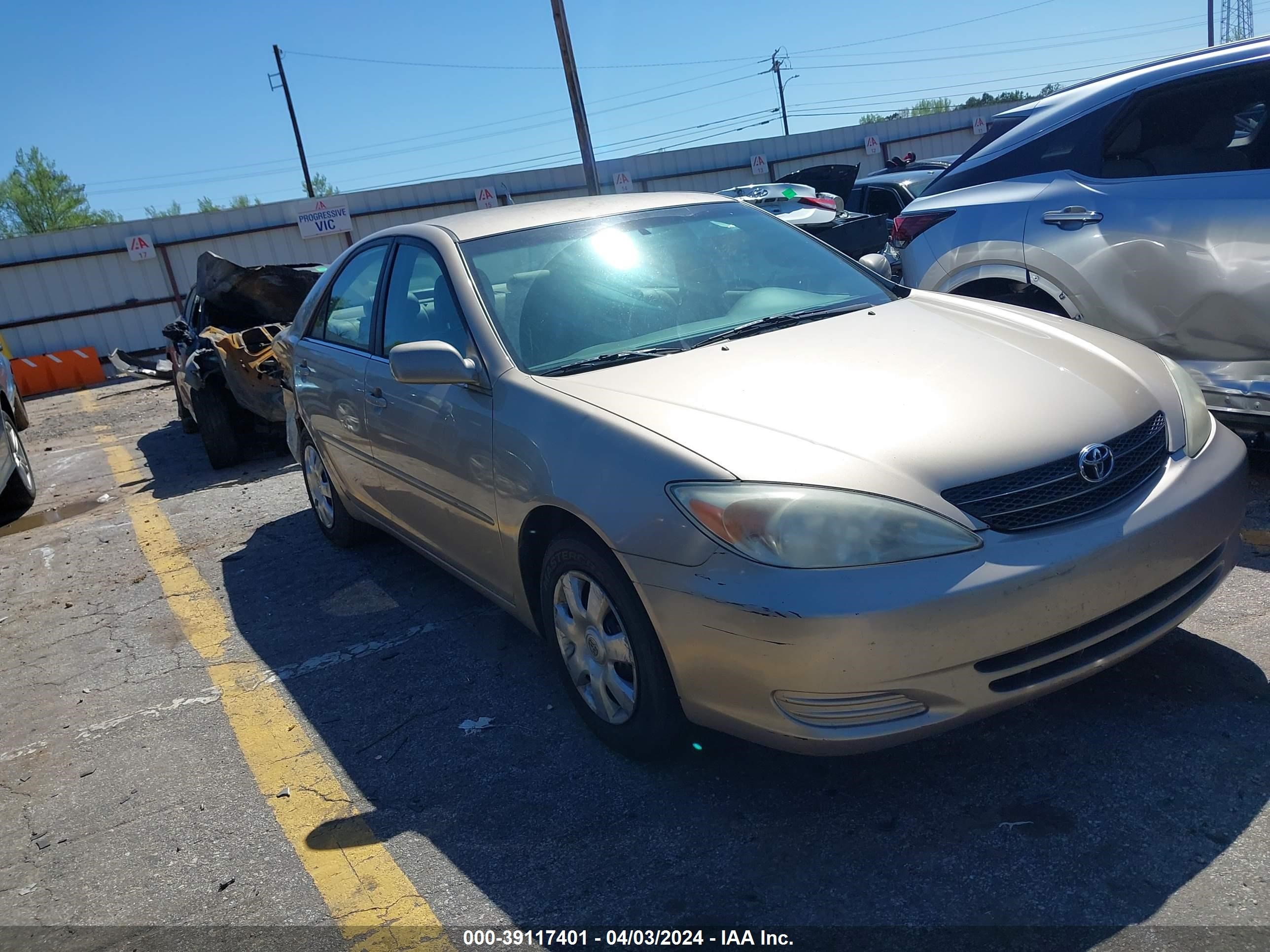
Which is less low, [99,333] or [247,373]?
[99,333]

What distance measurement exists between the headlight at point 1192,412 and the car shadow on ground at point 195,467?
6617 mm

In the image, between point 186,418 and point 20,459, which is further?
point 186,418

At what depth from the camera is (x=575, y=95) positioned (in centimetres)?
1859

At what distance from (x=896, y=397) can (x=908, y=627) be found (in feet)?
2.37

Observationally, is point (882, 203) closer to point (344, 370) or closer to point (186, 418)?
point (186, 418)

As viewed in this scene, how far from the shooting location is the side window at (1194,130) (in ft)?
14.1

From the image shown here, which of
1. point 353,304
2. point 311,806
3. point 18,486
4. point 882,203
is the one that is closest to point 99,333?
point 18,486

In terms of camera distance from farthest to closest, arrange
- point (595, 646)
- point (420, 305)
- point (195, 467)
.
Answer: point (195, 467), point (420, 305), point (595, 646)

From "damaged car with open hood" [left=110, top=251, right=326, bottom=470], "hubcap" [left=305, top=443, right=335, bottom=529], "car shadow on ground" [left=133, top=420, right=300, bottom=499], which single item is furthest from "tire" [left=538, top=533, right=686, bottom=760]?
"car shadow on ground" [left=133, top=420, right=300, bottom=499]

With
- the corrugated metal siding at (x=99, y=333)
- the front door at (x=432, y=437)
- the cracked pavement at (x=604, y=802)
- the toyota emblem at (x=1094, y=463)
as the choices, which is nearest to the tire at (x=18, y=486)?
the cracked pavement at (x=604, y=802)

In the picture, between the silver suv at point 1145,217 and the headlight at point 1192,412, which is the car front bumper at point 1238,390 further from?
the headlight at point 1192,412

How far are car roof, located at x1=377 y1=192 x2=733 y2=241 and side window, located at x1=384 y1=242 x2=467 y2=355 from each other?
0.12m

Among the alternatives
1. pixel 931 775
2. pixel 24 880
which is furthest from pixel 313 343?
A: pixel 931 775

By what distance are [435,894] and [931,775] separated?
4.36 ft
